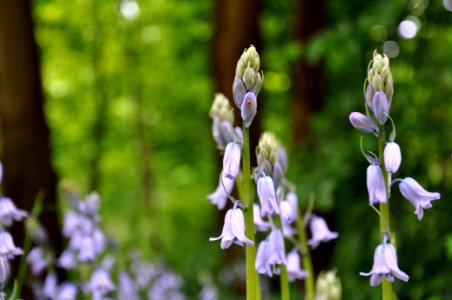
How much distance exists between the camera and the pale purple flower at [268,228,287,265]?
6.64 feet

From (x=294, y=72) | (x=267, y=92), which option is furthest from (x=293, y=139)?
(x=267, y=92)

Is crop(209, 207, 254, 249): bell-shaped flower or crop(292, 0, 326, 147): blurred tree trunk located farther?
crop(292, 0, 326, 147): blurred tree trunk

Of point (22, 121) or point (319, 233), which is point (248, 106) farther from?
point (22, 121)

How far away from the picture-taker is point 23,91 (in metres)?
5.41

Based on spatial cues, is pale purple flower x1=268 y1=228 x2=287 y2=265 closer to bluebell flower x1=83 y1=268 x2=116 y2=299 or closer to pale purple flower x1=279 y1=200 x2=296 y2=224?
pale purple flower x1=279 y1=200 x2=296 y2=224

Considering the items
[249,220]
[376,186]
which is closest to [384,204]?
[376,186]

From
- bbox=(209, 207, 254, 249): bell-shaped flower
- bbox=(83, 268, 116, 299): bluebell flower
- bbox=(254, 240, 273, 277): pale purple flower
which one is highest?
bbox=(209, 207, 254, 249): bell-shaped flower

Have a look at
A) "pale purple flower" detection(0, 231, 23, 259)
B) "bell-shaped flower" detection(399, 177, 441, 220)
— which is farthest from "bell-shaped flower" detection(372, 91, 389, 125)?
"pale purple flower" detection(0, 231, 23, 259)

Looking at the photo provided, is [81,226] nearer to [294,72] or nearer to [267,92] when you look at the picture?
[294,72]

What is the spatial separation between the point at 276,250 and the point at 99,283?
134 cm

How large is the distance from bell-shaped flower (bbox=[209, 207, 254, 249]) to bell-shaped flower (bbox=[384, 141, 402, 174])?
0.45m

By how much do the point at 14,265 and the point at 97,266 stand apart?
2.17 m

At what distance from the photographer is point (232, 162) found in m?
1.85

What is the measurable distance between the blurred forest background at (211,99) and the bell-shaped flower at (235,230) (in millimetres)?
2094
